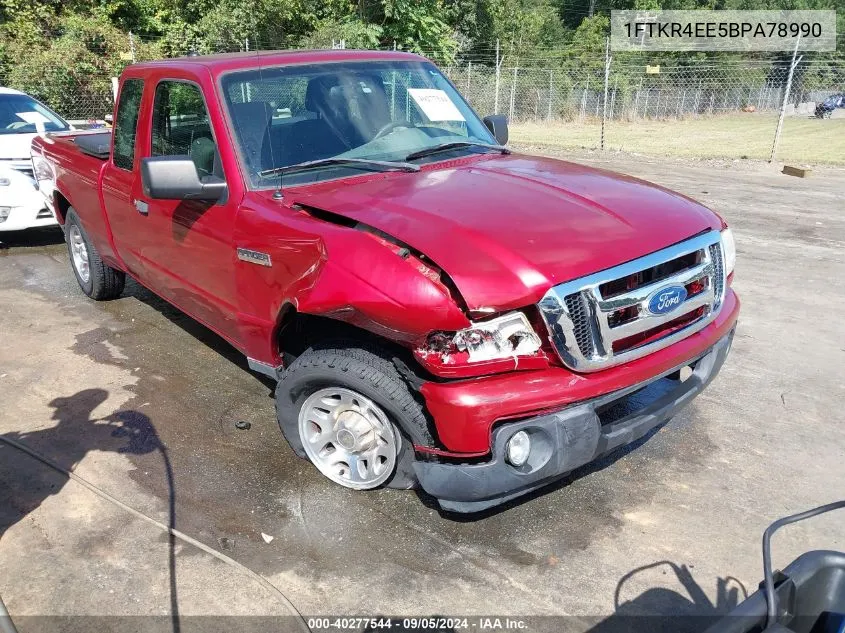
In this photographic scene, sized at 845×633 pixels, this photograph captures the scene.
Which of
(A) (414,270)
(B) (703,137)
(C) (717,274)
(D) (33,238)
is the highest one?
(A) (414,270)

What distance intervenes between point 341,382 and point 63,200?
4499 mm

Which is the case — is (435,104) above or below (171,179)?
above

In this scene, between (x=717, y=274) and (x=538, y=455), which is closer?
(x=538, y=455)

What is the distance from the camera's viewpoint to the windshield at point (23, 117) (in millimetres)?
8550

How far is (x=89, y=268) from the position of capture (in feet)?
20.1


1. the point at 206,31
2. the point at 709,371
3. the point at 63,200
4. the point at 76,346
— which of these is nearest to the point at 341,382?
the point at 709,371

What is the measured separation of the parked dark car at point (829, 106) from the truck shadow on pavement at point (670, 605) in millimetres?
39314

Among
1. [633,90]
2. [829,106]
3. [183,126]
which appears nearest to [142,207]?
[183,126]

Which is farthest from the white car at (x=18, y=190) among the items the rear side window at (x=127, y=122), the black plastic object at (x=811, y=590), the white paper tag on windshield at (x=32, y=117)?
the black plastic object at (x=811, y=590)

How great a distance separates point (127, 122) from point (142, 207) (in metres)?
0.70

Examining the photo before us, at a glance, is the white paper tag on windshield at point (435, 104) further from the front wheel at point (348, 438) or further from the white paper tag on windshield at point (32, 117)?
the white paper tag on windshield at point (32, 117)

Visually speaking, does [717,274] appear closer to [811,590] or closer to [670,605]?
[670,605]

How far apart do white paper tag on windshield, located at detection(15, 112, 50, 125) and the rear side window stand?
466 centimetres

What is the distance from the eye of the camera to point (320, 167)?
3742mm
